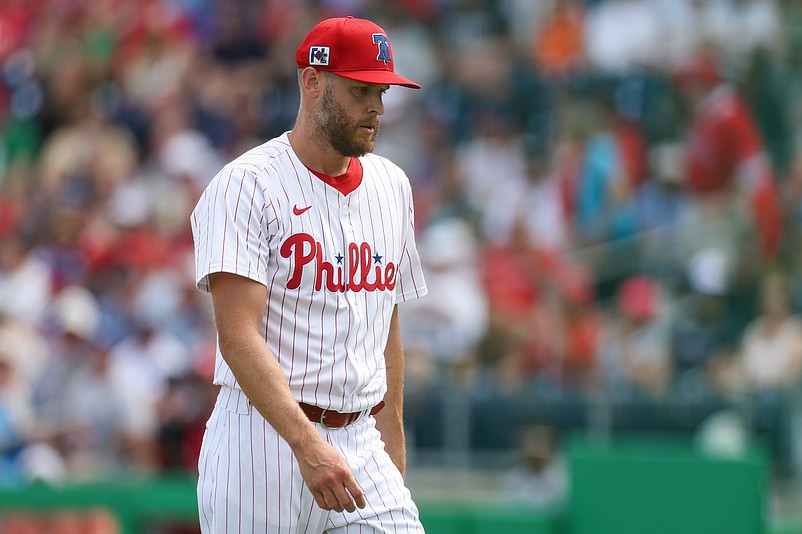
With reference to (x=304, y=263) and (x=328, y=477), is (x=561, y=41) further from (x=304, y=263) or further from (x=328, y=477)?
(x=328, y=477)

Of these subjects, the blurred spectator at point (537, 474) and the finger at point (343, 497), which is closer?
the finger at point (343, 497)

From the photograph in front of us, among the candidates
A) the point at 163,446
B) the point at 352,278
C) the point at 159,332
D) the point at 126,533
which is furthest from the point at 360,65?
the point at 159,332

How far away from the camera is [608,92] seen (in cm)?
1133

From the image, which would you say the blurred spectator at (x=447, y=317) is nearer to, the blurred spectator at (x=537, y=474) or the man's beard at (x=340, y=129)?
the blurred spectator at (x=537, y=474)

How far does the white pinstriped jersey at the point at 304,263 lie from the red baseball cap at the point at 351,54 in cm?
30

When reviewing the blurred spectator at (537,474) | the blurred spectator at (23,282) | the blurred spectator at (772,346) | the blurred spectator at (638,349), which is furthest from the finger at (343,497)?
the blurred spectator at (23,282)

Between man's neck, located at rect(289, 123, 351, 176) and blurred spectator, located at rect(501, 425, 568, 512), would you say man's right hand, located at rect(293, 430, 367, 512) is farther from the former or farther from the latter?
blurred spectator, located at rect(501, 425, 568, 512)

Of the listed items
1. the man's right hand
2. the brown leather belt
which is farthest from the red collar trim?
the man's right hand

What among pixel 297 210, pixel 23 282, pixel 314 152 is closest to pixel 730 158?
Answer: pixel 23 282

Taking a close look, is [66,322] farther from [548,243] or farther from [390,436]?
[390,436]

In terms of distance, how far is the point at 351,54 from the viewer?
153 inches

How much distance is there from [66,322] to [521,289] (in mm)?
3296

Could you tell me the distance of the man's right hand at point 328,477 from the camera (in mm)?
3600

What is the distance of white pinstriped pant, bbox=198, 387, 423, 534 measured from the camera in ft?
12.7
